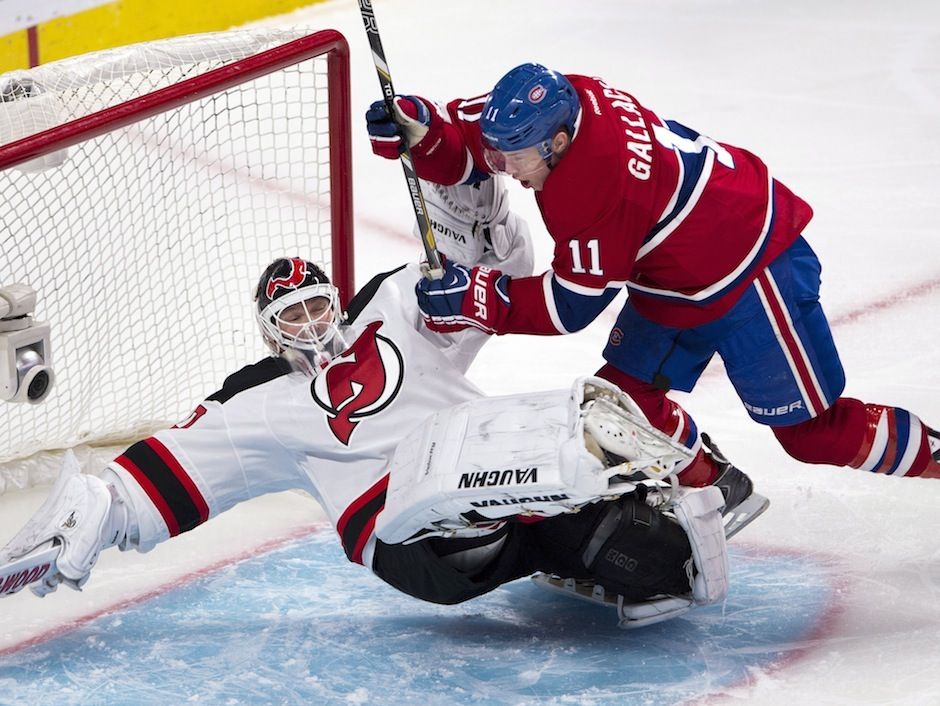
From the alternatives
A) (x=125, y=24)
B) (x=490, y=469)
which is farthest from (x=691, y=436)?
(x=125, y=24)

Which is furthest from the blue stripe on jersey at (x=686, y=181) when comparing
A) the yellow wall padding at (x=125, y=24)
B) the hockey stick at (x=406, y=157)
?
the yellow wall padding at (x=125, y=24)

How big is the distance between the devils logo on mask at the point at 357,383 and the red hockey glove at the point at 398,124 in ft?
1.41

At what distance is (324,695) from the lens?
2404mm

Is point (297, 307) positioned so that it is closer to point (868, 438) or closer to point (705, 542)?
point (705, 542)

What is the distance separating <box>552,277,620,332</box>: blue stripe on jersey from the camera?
2.51m

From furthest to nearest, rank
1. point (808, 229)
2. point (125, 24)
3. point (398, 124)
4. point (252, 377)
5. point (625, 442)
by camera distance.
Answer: point (125, 24) < point (808, 229) < point (398, 124) < point (252, 377) < point (625, 442)

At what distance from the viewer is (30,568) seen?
7.81 feet

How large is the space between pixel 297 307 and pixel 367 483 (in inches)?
12.7

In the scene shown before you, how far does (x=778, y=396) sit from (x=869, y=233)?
6.22ft

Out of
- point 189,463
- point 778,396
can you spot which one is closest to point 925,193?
point 778,396

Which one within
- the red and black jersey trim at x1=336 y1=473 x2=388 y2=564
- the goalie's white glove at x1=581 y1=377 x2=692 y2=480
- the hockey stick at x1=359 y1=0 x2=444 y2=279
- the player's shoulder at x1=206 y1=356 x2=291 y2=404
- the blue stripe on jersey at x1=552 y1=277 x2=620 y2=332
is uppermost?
the hockey stick at x1=359 y1=0 x2=444 y2=279

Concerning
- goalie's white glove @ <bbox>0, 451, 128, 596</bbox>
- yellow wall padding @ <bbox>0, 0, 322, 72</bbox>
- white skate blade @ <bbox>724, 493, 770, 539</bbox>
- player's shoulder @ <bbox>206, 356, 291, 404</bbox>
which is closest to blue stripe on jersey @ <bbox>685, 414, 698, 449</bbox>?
white skate blade @ <bbox>724, 493, 770, 539</bbox>

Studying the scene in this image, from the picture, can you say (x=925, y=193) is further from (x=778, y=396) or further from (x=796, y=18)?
(x=778, y=396)

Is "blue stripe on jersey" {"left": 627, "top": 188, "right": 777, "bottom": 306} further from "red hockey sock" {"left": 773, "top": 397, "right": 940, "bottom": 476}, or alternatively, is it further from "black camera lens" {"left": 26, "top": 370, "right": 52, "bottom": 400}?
"black camera lens" {"left": 26, "top": 370, "right": 52, "bottom": 400}
